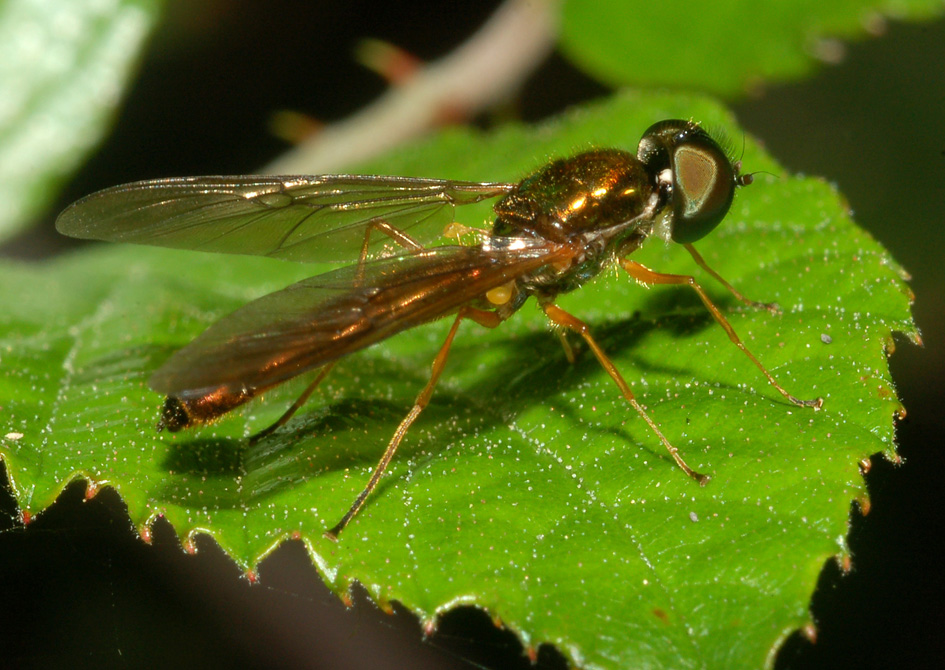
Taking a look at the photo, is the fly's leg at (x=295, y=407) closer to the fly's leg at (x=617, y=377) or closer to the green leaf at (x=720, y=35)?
the fly's leg at (x=617, y=377)

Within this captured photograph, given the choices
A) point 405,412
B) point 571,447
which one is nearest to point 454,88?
point 405,412

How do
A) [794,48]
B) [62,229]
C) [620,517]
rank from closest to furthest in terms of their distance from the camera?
[620,517]
[62,229]
[794,48]

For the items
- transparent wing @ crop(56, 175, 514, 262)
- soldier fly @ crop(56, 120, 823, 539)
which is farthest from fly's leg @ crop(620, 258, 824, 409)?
transparent wing @ crop(56, 175, 514, 262)

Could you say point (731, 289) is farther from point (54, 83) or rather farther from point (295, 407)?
point (54, 83)

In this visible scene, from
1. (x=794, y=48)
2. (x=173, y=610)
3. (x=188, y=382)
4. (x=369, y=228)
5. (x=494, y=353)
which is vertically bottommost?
(x=173, y=610)

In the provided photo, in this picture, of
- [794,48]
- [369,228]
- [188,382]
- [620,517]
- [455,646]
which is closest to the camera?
[188,382]

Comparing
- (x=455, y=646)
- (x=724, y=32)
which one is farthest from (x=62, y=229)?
(x=724, y=32)

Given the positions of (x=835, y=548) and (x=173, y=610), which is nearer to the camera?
(x=835, y=548)

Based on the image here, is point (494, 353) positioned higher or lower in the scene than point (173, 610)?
higher

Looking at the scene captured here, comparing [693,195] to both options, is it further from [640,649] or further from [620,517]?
[640,649]
